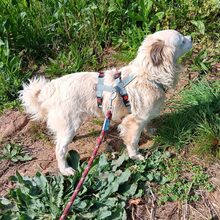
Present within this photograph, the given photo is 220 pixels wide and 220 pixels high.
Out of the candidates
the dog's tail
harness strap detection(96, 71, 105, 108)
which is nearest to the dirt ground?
the dog's tail

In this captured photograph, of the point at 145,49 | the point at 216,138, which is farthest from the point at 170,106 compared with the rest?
the point at 145,49

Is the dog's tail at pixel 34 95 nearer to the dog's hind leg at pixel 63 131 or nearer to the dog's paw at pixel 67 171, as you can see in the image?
the dog's hind leg at pixel 63 131

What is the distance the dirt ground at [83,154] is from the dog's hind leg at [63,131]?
0.15 meters

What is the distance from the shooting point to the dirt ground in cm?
355

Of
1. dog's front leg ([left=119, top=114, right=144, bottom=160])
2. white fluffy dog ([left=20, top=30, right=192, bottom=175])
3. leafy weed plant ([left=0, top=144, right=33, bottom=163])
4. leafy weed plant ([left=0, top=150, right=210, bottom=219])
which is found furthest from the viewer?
leafy weed plant ([left=0, top=144, right=33, bottom=163])

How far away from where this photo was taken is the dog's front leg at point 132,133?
3.86 m

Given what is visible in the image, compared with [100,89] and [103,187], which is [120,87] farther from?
[103,187]

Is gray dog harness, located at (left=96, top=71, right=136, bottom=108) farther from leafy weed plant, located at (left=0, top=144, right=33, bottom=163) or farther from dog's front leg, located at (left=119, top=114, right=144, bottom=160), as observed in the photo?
leafy weed plant, located at (left=0, top=144, right=33, bottom=163)

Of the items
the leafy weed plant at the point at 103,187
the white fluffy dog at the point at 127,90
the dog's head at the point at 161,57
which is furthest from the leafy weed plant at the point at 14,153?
the dog's head at the point at 161,57

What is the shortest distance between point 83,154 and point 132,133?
0.67 metres

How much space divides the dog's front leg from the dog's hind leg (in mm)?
486

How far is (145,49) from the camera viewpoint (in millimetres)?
3588

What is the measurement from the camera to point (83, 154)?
13.9 feet

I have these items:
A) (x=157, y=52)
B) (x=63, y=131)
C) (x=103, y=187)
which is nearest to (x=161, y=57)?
(x=157, y=52)
